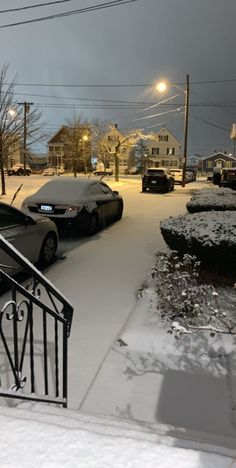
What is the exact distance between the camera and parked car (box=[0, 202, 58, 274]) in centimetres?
663

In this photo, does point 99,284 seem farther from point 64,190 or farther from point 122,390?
point 64,190

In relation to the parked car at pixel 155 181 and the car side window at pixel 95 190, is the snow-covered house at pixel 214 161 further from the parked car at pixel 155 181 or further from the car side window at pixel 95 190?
the car side window at pixel 95 190

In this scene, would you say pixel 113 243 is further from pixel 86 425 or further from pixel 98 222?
pixel 86 425

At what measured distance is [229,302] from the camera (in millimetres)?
5797

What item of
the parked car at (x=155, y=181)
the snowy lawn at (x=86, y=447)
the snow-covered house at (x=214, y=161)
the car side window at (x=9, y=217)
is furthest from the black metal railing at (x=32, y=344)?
the snow-covered house at (x=214, y=161)

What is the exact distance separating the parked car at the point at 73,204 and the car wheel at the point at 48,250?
6.02 ft

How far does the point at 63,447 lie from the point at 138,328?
3.06 metres

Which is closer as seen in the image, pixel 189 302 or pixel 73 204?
pixel 189 302

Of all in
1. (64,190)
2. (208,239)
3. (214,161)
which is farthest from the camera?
(214,161)

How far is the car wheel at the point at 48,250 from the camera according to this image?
7820mm

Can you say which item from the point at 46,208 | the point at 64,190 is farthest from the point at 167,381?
the point at 64,190

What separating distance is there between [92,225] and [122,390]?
284 inches

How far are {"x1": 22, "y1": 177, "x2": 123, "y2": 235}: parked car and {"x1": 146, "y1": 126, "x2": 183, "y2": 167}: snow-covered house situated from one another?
245 ft

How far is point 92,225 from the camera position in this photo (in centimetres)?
1083
